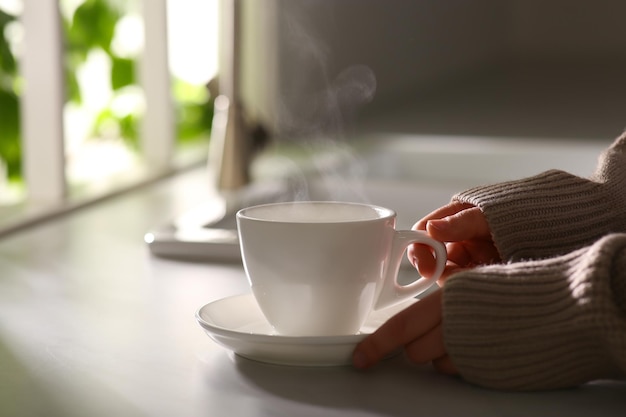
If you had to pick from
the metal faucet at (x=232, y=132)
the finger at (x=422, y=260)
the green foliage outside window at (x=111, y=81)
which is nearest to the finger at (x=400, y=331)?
the finger at (x=422, y=260)

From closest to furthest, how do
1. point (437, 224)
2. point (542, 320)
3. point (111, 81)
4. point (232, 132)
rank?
point (542, 320), point (437, 224), point (232, 132), point (111, 81)

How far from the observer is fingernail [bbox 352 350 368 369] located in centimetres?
68

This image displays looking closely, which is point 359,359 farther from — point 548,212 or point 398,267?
point 548,212

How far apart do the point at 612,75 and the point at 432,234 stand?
122 inches

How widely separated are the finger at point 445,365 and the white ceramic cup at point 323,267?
64 millimetres

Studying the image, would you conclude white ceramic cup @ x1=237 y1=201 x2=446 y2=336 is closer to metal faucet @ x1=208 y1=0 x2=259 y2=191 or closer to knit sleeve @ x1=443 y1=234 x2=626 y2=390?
knit sleeve @ x1=443 y1=234 x2=626 y2=390

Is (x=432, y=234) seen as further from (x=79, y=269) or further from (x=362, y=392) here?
(x=79, y=269)

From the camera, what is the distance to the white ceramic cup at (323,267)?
2.19 ft

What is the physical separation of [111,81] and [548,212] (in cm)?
153

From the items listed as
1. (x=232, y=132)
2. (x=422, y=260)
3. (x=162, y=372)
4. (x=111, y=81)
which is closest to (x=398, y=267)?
(x=422, y=260)

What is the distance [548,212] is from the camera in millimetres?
795

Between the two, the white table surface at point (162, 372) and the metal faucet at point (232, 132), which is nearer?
the white table surface at point (162, 372)

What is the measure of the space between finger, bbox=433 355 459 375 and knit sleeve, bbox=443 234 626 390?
0.06 feet

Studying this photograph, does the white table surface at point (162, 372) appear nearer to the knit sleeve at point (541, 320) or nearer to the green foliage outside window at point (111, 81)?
the knit sleeve at point (541, 320)
